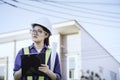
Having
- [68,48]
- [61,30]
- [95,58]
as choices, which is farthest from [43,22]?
[95,58]

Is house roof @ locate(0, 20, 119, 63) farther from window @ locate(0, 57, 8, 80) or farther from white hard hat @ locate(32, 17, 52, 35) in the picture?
white hard hat @ locate(32, 17, 52, 35)

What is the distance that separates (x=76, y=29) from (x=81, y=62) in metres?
1.44

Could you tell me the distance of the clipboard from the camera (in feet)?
5.72

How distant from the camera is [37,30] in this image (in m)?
1.88

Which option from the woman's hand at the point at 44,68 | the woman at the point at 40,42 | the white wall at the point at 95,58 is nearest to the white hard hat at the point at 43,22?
the woman at the point at 40,42

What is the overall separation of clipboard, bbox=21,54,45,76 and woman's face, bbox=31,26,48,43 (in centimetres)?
15

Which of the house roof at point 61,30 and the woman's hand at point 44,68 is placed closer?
the woman's hand at point 44,68

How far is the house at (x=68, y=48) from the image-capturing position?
12.4 m

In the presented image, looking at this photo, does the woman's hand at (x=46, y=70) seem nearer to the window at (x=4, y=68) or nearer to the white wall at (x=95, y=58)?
the white wall at (x=95, y=58)

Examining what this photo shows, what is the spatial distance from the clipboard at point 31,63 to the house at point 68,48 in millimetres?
10072

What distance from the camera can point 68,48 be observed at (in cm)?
1266

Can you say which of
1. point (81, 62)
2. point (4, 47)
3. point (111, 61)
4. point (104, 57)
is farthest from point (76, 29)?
point (111, 61)

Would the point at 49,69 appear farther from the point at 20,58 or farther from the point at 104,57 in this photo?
the point at 104,57

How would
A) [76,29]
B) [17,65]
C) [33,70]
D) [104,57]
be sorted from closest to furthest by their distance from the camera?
[33,70], [17,65], [76,29], [104,57]
